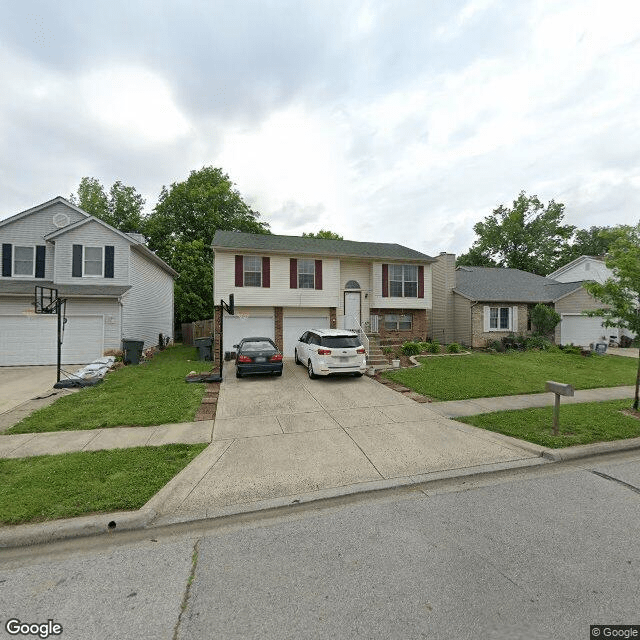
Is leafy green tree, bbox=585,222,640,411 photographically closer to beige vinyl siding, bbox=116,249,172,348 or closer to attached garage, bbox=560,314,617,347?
attached garage, bbox=560,314,617,347

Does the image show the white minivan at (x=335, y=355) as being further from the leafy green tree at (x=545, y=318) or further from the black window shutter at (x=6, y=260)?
the black window shutter at (x=6, y=260)

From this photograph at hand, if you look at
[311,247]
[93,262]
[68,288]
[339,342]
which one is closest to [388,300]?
[311,247]

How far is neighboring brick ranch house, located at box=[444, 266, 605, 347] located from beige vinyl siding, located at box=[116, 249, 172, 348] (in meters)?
18.6

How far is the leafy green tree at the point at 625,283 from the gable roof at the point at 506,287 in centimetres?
1082

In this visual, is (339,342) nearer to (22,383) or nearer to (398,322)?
(398,322)

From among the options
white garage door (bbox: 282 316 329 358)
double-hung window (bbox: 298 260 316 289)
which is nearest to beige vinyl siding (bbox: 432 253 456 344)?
double-hung window (bbox: 298 260 316 289)

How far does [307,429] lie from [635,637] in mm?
4985

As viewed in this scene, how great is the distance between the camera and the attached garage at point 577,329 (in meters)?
20.4

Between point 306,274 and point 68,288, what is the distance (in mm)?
10935

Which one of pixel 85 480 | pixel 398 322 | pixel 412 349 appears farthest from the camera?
pixel 398 322

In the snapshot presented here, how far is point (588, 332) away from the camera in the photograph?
808 inches

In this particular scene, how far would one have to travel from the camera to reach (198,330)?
21078 mm

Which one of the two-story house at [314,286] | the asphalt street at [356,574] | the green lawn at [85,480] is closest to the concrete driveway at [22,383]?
→ the green lawn at [85,480]

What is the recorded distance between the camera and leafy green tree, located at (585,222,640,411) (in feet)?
25.3
